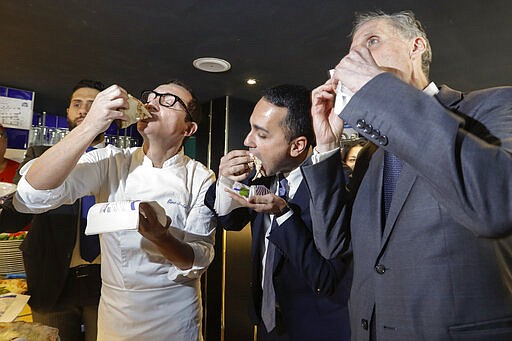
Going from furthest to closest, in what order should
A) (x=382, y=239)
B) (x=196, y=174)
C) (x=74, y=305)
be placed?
1. (x=74, y=305)
2. (x=196, y=174)
3. (x=382, y=239)

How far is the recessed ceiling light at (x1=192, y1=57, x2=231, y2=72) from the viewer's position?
302cm

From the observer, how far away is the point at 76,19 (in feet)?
7.75

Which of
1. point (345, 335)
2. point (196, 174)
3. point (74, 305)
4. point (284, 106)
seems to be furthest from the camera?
point (74, 305)

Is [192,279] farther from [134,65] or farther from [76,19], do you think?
[134,65]

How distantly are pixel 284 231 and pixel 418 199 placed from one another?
524 millimetres

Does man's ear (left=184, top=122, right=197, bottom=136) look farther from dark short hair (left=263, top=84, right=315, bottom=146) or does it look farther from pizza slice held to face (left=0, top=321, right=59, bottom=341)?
pizza slice held to face (left=0, top=321, right=59, bottom=341)

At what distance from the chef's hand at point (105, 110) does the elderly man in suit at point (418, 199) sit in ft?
2.35

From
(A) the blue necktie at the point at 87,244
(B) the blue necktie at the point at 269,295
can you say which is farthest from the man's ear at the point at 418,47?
(A) the blue necktie at the point at 87,244

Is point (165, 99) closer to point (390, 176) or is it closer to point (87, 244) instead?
point (87, 244)

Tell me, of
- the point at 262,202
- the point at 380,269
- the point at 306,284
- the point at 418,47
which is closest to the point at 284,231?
the point at 262,202

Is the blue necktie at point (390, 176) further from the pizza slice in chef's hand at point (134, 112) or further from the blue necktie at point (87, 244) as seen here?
the blue necktie at point (87, 244)

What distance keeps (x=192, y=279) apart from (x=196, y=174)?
1.65 feet

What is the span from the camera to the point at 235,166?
1351 mm

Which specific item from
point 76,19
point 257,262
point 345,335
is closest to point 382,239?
point 345,335
